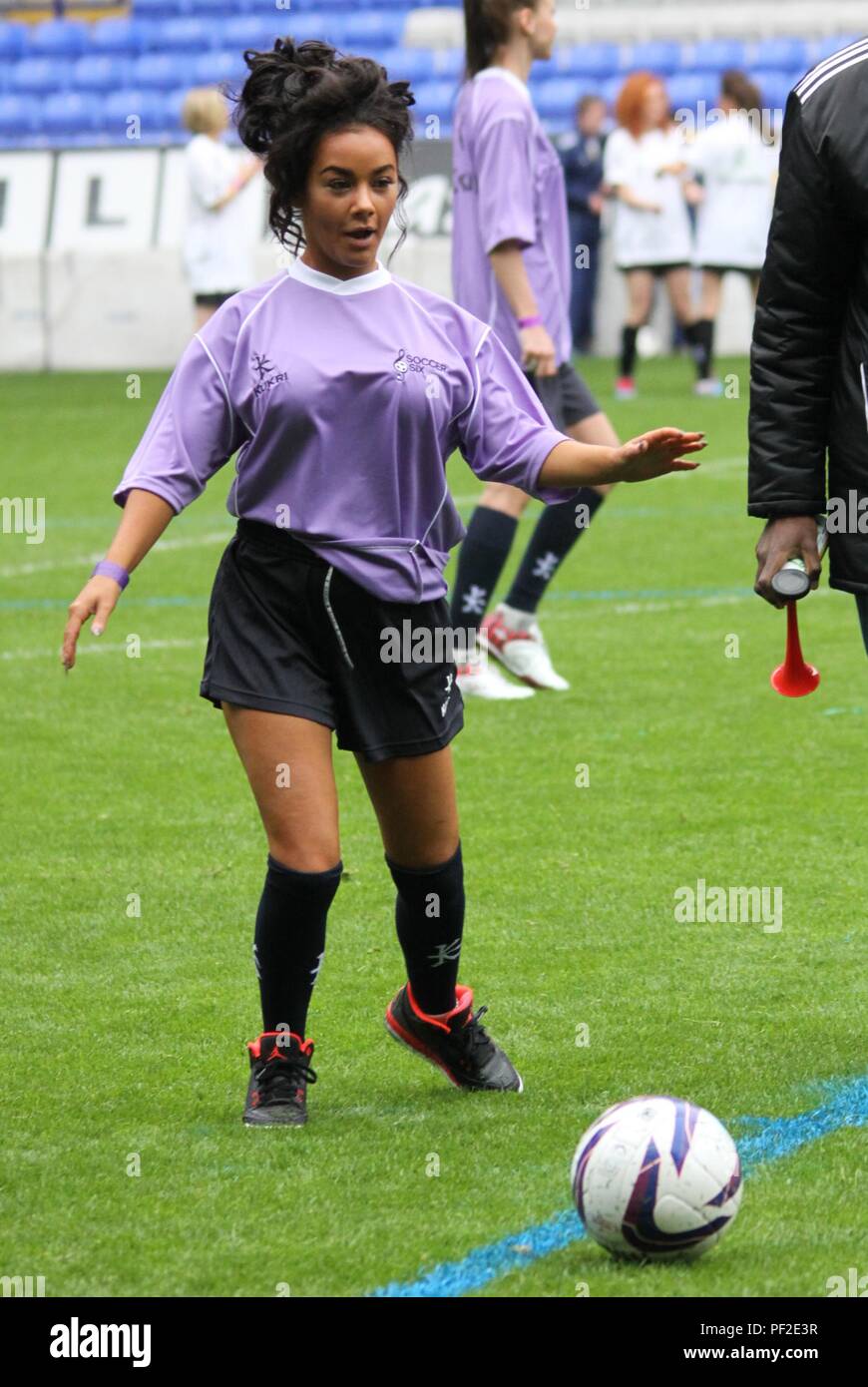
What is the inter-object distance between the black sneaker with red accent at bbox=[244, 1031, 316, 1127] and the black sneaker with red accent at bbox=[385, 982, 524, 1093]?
0.28 metres

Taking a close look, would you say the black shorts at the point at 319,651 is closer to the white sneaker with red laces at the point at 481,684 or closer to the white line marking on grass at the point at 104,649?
the white sneaker with red laces at the point at 481,684

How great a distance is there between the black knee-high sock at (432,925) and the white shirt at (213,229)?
45.3 ft

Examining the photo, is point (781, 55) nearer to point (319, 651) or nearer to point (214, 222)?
point (214, 222)

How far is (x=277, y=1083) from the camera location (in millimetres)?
3797

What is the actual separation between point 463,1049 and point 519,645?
3704mm

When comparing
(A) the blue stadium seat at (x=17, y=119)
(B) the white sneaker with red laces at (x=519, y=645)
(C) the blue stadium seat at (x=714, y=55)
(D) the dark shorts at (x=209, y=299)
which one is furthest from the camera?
(A) the blue stadium seat at (x=17, y=119)

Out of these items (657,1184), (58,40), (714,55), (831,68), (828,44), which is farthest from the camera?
(58,40)

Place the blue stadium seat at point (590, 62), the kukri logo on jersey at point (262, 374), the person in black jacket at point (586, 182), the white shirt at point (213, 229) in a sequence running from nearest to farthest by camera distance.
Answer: the kukri logo on jersey at point (262, 374), the white shirt at point (213, 229), the person in black jacket at point (586, 182), the blue stadium seat at point (590, 62)

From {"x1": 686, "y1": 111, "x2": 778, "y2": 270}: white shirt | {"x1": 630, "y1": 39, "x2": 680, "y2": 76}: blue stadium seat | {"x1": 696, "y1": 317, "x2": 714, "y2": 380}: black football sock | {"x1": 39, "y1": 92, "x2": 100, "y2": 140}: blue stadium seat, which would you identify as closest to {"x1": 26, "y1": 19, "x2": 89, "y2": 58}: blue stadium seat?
{"x1": 39, "y1": 92, "x2": 100, "y2": 140}: blue stadium seat

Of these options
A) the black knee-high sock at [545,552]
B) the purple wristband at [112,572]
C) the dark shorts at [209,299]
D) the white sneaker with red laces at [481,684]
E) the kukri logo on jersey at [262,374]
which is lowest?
the dark shorts at [209,299]

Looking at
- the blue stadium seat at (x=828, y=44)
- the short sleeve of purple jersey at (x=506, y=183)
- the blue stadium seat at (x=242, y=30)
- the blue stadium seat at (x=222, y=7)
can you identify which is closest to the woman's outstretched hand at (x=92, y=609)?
the short sleeve of purple jersey at (x=506, y=183)

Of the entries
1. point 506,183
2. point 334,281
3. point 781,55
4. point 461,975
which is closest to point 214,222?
point 781,55

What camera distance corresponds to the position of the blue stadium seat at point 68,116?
25.3 m
